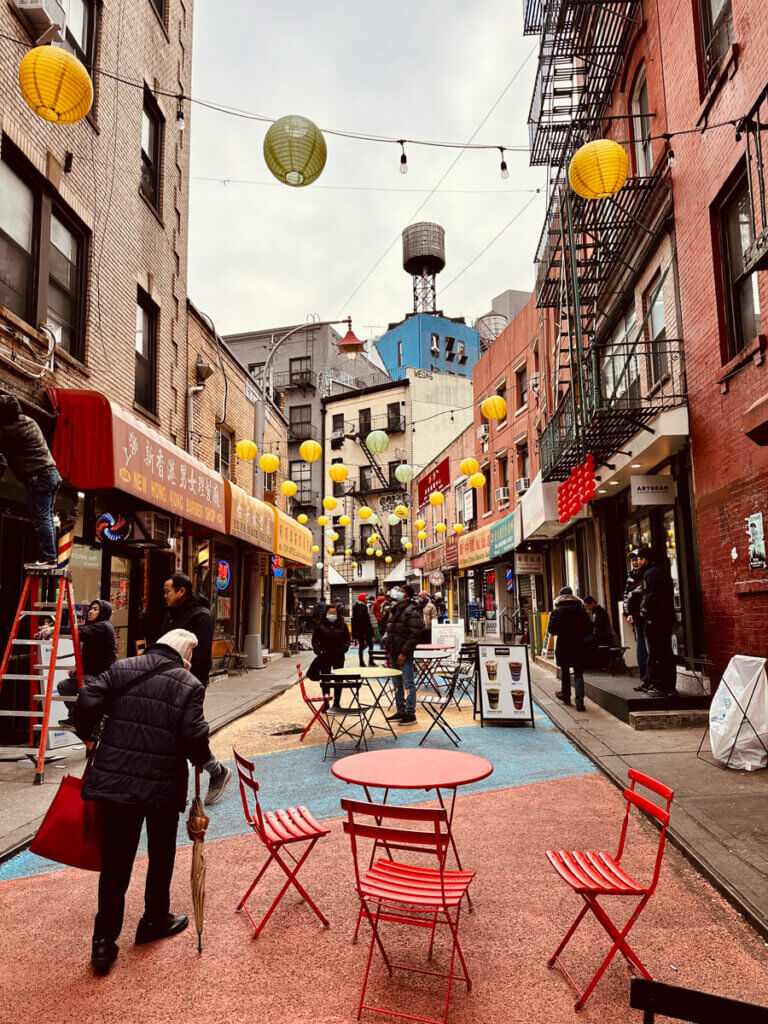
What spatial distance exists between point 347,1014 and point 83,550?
26.4ft

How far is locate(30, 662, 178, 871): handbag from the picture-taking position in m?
3.59

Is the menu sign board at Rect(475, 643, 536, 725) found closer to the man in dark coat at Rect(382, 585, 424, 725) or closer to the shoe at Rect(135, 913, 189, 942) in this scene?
the man in dark coat at Rect(382, 585, 424, 725)

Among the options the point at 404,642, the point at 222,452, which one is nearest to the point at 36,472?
the point at 404,642

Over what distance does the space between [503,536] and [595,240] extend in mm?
11339

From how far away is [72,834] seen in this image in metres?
3.60

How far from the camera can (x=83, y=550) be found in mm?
9789

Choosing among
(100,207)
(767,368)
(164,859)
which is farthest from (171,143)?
(164,859)

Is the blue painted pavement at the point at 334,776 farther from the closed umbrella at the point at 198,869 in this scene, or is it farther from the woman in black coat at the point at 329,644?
the closed umbrella at the point at 198,869

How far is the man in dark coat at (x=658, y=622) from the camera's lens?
8734 mm

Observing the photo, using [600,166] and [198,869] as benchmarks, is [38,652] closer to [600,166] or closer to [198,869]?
[198,869]

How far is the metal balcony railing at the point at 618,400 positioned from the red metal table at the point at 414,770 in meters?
6.43

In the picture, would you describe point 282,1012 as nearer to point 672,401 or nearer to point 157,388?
point 672,401

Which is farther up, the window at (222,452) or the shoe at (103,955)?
the window at (222,452)

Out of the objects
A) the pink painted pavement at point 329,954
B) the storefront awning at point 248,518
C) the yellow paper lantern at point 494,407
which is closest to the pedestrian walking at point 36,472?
the pink painted pavement at point 329,954
